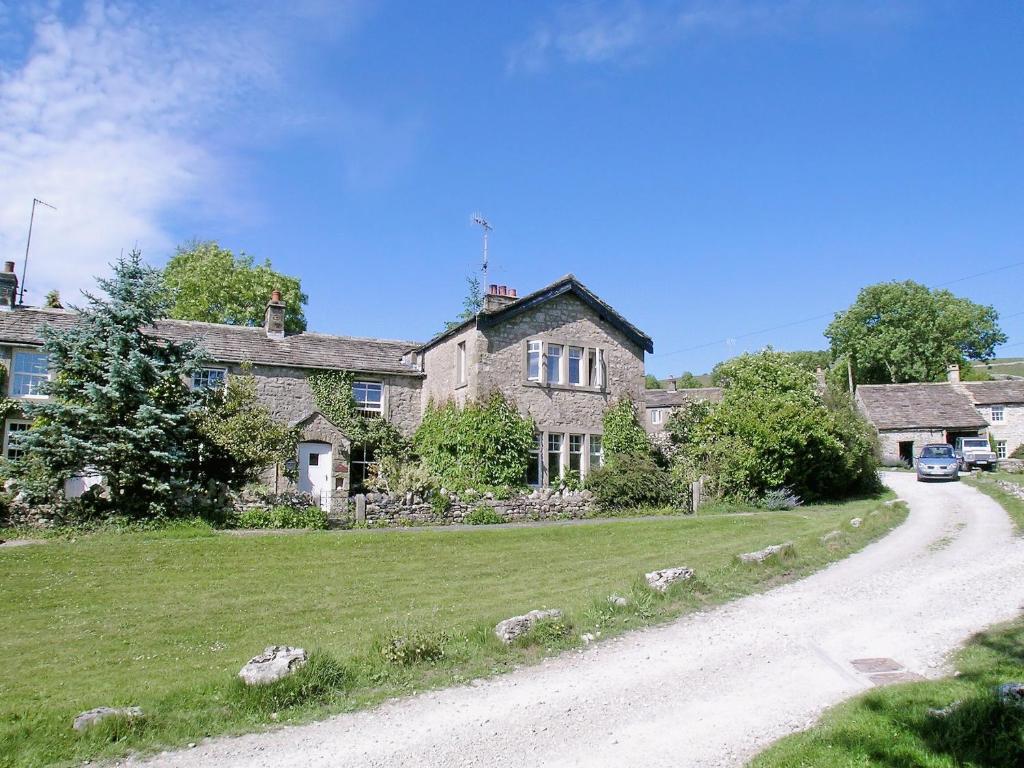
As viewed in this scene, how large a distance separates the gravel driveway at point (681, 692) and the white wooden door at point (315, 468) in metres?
17.0

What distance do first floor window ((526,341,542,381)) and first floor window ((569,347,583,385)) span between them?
150 centimetres

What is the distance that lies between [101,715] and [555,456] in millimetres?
21479

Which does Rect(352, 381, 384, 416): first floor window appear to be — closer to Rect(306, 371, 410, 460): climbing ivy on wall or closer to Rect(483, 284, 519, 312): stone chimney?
Rect(306, 371, 410, 460): climbing ivy on wall

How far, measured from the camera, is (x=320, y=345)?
2942cm

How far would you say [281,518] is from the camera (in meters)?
19.8

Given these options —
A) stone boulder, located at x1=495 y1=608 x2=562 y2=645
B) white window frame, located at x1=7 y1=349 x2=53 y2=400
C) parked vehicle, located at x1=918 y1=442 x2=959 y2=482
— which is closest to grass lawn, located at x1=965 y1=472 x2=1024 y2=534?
parked vehicle, located at x1=918 y1=442 x2=959 y2=482

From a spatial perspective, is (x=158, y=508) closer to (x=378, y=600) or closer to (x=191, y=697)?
(x=378, y=600)

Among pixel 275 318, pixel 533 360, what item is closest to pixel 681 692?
pixel 533 360

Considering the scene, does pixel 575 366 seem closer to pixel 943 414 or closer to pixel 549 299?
pixel 549 299

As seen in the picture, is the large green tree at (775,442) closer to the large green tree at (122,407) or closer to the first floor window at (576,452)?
the first floor window at (576,452)

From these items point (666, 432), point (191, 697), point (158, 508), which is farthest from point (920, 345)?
point (191, 697)

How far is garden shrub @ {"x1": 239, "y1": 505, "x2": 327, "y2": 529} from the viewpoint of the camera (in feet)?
64.4

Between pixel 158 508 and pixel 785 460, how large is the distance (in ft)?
66.9

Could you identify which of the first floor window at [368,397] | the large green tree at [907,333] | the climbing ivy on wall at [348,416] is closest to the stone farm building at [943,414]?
the large green tree at [907,333]
